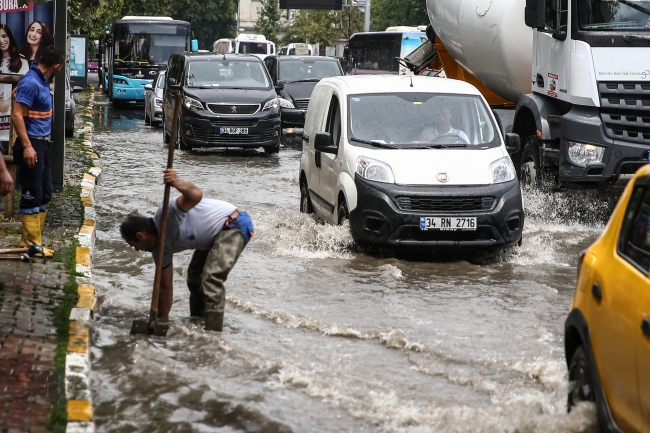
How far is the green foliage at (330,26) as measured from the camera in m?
70.7

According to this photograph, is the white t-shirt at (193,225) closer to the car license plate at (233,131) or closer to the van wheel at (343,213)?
the van wheel at (343,213)

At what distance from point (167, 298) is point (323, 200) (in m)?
4.51

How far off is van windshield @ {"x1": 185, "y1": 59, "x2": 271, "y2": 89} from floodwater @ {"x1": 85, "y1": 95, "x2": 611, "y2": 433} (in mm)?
9593

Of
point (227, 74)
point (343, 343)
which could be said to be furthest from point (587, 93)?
point (227, 74)

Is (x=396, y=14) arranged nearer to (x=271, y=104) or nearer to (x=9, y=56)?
(x=271, y=104)

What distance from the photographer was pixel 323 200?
1219cm

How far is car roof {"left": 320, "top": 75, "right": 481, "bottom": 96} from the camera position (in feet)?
39.5

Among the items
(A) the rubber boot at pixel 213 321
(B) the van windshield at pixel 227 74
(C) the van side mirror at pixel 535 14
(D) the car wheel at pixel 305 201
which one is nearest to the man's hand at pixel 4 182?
(A) the rubber boot at pixel 213 321

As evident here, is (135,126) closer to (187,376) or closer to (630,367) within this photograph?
(187,376)

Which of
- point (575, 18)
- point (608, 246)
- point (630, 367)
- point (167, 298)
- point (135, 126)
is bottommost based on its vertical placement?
point (135, 126)

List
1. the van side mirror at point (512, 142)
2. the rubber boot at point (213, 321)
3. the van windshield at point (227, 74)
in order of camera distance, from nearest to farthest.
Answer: the rubber boot at point (213, 321) < the van side mirror at point (512, 142) < the van windshield at point (227, 74)

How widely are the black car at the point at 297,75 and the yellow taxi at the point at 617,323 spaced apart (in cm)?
2152

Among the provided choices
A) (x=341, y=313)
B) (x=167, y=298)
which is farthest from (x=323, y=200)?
(x=167, y=298)

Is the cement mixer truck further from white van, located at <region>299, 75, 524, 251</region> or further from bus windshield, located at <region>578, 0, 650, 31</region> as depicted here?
white van, located at <region>299, 75, 524, 251</region>
